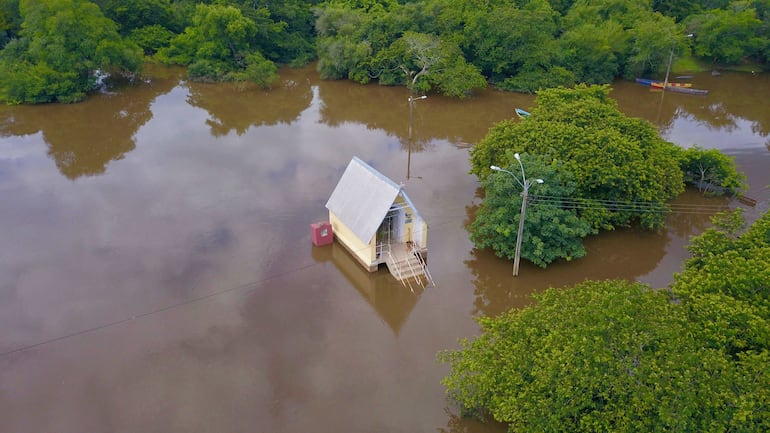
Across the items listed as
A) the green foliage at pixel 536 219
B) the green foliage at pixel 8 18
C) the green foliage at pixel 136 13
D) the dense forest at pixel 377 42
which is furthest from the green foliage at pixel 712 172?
the green foliage at pixel 8 18

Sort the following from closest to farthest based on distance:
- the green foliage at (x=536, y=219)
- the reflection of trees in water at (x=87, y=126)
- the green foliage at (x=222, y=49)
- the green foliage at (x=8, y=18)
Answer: the green foliage at (x=536, y=219) → the reflection of trees in water at (x=87, y=126) → the green foliage at (x=222, y=49) → the green foliage at (x=8, y=18)

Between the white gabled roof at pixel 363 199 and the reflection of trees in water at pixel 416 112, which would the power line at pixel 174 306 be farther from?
the reflection of trees in water at pixel 416 112

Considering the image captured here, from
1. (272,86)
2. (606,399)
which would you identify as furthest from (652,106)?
(606,399)

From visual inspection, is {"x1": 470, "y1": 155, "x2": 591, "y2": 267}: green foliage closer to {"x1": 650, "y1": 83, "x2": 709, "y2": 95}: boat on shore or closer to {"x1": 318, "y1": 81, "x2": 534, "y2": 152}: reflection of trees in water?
{"x1": 318, "y1": 81, "x2": 534, "y2": 152}: reflection of trees in water

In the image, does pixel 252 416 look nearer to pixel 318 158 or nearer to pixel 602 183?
pixel 602 183

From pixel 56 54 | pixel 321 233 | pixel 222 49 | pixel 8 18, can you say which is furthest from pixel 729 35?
pixel 8 18

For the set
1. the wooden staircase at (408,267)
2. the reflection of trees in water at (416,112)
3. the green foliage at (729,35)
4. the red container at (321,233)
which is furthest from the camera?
the green foliage at (729,35)
